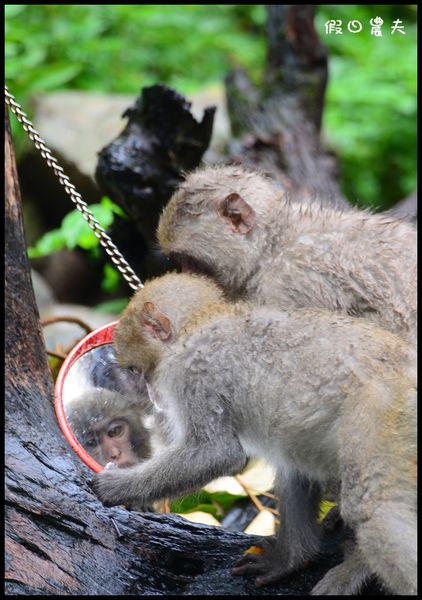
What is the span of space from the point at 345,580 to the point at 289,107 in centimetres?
611

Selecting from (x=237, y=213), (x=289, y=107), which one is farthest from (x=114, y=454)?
(x=289, y=107)

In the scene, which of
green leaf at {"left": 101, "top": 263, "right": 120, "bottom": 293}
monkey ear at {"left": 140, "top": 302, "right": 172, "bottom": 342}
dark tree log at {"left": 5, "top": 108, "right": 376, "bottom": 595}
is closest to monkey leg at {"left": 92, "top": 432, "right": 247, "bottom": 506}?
dark tree log at {"left": 5, "top": 108, "right": 376, "bottom": 595}

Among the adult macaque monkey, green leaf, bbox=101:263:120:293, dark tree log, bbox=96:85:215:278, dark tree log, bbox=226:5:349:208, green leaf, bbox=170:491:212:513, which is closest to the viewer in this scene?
the adult macaque monkey

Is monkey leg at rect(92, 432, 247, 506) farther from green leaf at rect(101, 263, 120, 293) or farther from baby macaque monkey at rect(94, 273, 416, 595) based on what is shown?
green leaf at rect(101, 263, 120, 293)

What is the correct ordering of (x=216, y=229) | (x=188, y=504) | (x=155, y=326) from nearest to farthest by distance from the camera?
(x=155, y=326)
(x=216, y=229)
(x=188, y=504)

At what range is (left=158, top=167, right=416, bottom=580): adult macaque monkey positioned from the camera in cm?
440

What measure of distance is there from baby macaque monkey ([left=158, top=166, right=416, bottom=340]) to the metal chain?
0.30 metres

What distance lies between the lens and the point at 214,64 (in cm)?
1272

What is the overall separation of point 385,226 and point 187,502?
7.00ft

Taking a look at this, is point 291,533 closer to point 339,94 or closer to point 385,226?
point 385,226

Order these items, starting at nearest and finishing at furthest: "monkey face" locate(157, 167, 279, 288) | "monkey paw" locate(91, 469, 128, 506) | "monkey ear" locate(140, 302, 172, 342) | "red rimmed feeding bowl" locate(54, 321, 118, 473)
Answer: "monkey paw" locate(91, 469, 128, 506) → "red rimmed feeding bowl" locate(54, 321, 118, 473) → "monkey ear" locate(140, 302, 172, 342) → "monkey face" locate(157, 167, 279, 288)

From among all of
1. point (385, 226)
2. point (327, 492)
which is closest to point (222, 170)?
point (385, 226)

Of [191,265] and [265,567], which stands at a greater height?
[191,265]

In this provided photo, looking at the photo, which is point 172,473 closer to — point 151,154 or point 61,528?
point 61,528
